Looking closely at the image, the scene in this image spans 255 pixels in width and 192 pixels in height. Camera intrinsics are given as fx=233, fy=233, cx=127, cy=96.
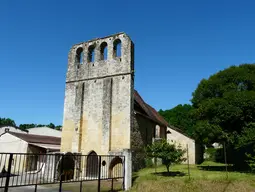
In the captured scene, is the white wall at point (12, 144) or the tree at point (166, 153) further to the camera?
the white wall at point (12, 144)

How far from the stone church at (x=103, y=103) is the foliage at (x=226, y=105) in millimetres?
5616

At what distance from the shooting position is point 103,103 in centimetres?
2061

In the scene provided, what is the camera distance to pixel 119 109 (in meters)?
20.0

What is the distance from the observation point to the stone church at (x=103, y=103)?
19688 mm

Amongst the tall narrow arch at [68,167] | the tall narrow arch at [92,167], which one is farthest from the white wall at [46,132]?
the tall narrow arch at [92,167]

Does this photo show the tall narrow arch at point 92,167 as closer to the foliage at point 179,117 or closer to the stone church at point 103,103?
the stone church at point 103,103

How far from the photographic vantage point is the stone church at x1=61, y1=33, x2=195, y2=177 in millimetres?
19688

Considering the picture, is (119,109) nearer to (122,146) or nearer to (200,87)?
(122,146)

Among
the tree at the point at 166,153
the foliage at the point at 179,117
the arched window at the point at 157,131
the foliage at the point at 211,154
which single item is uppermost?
the foliage at the point at 179,117

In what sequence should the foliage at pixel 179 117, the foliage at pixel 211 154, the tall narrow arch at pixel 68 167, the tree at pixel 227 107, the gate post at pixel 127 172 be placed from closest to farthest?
the gate post at pixel 127 172
the tree at pixel 227 107
the tall narrow arch at pixel 68 167
the foliage at pixel 211 154
the foliage at pixel 179 117

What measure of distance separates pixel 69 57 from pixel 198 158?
62.1 feet

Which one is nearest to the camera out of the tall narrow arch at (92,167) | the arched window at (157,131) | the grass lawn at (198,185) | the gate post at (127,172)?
the grass lawn at (198,185)

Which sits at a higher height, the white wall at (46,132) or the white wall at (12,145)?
the white wall at (46,132)

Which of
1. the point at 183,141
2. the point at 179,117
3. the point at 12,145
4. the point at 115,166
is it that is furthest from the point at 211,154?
the point at 12,145
